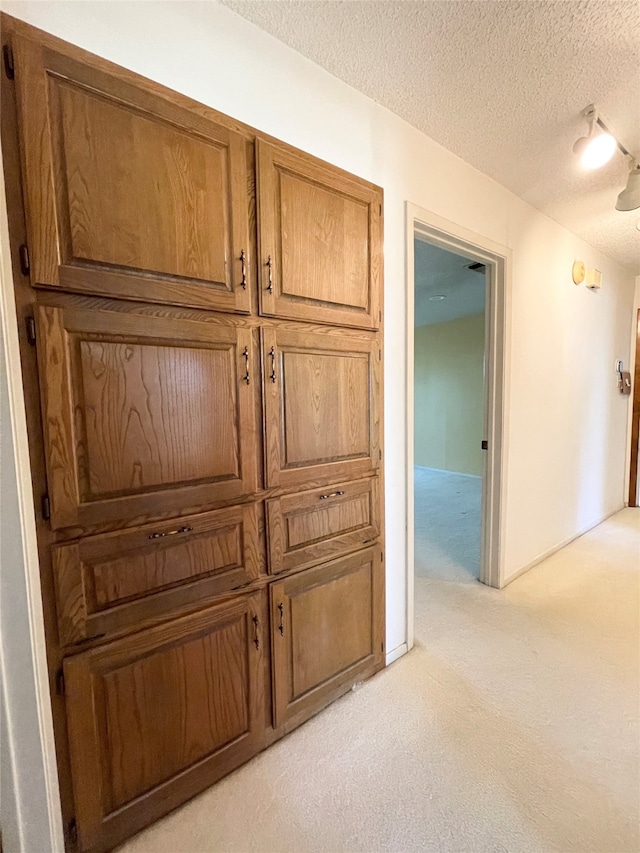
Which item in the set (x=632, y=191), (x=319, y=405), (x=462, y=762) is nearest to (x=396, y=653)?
(x=462, y=762)

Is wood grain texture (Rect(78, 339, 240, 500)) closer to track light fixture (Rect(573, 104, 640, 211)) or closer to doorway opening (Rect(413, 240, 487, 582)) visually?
track light fixture (Rect(573, 104, 640, 211))

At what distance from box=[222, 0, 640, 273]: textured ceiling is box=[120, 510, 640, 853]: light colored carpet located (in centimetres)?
253

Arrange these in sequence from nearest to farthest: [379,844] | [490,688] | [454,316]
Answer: [379,844], [490,688], [454,316]

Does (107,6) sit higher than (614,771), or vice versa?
(107,6)

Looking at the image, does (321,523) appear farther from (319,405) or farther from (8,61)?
(8,61)

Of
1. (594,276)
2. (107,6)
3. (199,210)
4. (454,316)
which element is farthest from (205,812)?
(454,316)

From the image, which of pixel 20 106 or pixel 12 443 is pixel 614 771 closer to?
pixel 12 443

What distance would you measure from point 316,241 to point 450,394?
5280 millimetres

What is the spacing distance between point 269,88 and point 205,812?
240cm

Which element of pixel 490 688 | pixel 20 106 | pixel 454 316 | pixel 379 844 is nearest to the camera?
pixel 20 106

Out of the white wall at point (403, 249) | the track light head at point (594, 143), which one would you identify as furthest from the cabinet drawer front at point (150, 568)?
the track light head at point (594, 143)

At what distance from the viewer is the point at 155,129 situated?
3.41 ft

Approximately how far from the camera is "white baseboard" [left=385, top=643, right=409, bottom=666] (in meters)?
1.82

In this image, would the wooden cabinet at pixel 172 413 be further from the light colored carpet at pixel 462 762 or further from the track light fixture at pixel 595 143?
the track light fixture at pixel 595 143
